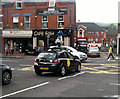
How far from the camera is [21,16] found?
3269cm

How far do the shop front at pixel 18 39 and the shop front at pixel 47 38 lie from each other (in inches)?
37.3

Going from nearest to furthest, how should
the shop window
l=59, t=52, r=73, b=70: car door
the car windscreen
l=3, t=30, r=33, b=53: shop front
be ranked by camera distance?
1. the car windscreen
2. l=59, t=52, r=73, b=70: car door
3. l=3, t=30, r=33, b=53: shop front
4. the shop window

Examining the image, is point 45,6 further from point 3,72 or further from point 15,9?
point 3,72

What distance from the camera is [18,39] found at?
3275cm

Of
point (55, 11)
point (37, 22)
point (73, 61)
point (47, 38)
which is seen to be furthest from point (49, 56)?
point (37, 22)

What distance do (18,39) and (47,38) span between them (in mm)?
5132

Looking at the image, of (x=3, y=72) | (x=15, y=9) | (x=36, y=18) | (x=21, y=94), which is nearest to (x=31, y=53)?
(x=36, y=18)

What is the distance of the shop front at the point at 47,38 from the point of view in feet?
102

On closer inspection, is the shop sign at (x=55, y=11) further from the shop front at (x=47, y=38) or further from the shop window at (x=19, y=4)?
the shop window at (x=19, y=4)

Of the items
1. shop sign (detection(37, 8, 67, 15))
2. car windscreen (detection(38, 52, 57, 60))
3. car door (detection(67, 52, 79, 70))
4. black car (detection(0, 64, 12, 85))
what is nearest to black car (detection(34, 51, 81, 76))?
car windscreen (detection(38, 52, 57, 60))

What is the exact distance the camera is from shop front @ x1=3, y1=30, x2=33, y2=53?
31.8m

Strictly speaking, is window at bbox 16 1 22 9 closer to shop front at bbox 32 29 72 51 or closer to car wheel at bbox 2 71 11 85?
shop front at bbox 32 29 72 51

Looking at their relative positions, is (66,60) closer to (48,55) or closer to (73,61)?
(73,61)

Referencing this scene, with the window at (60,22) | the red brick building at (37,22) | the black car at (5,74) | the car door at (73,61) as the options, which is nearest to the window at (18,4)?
the red brick building at (37,22)
